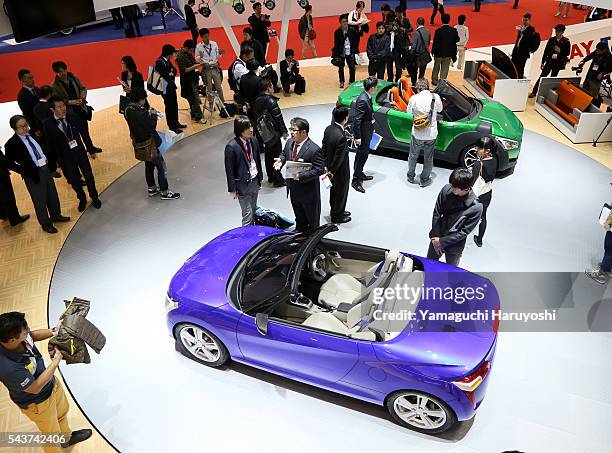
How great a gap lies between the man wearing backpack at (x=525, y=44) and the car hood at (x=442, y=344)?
8.32 m

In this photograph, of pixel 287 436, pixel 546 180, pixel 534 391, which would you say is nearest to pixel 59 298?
pixel 287 436

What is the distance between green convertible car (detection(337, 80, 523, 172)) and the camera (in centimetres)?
754

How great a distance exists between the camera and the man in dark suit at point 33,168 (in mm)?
6328

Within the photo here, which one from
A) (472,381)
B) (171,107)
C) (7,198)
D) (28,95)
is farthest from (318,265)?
(28,95)

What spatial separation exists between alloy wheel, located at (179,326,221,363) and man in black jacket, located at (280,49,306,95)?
7.57m

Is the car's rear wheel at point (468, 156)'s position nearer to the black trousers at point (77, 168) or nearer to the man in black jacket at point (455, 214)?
the man in black jacket at point (455, 214)

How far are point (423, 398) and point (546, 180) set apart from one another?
16.8ft

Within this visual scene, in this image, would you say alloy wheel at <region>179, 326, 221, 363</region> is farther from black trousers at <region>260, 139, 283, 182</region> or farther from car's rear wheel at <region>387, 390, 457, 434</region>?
black trousers at <region>260, 139, 283, 182</region>

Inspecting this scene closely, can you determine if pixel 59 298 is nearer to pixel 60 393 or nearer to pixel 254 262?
pixel 60 393

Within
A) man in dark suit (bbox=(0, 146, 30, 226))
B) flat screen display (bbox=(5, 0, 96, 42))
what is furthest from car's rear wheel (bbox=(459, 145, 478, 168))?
flat screen display (bbox=(5, 0, 96, 42))

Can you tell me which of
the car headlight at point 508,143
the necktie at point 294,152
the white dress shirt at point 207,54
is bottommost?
the car headlight at point 508,143

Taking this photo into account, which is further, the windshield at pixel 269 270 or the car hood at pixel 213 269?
the car hood at pixel 213 269

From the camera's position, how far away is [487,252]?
623cm

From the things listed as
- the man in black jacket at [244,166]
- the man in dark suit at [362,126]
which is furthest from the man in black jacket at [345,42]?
the man in black jacket at [244,166]
